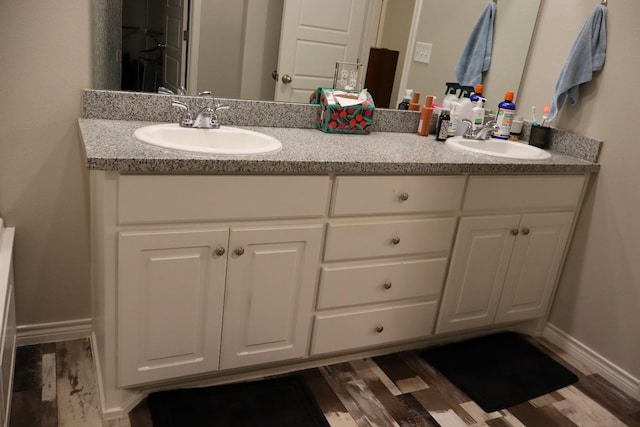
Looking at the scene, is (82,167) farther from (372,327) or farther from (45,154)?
(372,327)

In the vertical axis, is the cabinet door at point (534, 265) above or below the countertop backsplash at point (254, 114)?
below

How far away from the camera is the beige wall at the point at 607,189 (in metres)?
2.12

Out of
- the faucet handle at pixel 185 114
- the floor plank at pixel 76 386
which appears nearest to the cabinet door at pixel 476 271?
the faucet handle at pixel 185 114

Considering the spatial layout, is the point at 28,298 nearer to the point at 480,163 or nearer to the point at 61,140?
the point at 61,140

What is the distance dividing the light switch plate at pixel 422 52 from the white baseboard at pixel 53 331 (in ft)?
5.70

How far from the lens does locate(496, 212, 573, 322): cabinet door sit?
87.3 inches

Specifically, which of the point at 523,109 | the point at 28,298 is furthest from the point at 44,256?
the point at 523,109

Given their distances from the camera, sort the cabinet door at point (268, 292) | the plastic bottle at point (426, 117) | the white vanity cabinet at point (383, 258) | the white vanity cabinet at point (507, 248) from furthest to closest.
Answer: the plastic bottle at point (426, 117)
the white vanity cabinet at point (507, 248)
the white vanity cabinet at point (383, 258)
the cabinet door at point (268, 292)

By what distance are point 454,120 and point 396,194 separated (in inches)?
26.4

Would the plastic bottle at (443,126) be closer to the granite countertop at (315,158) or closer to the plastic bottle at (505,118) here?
the granite countertop at (315,158)

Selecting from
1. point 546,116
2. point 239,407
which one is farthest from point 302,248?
point 546,116

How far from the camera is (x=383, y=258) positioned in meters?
1.95

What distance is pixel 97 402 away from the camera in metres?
1.78

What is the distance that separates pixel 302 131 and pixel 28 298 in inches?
47.2
